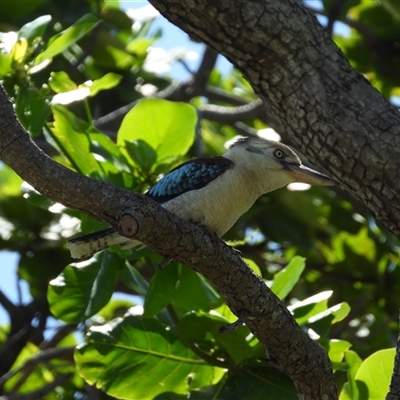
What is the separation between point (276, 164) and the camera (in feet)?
13.4

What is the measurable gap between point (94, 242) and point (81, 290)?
319 mm

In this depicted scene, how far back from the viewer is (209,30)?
3.36 metres

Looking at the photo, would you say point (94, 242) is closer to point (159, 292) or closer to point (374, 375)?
point (159, 292)

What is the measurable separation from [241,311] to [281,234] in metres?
Answer: 2.04

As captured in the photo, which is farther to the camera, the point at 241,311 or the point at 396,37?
the point at 396,37

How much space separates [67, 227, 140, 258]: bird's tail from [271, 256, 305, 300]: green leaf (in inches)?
27.9

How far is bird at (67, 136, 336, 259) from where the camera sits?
11.9ft

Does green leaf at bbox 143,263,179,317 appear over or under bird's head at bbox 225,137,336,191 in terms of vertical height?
under

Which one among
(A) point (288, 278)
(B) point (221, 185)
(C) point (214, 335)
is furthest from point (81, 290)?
(A) point (288, 278)

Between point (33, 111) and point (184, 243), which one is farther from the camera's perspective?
point (33, 111)

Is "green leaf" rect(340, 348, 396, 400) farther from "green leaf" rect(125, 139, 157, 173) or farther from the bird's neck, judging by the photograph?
"green leaf" rect(125, 139, 157, 173)

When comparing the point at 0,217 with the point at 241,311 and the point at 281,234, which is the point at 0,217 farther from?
the point at 241,311

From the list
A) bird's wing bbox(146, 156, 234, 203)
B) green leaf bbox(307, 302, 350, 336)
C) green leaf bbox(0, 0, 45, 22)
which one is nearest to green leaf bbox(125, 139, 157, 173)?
bird's wing bbox(146, 156, 234, 203)

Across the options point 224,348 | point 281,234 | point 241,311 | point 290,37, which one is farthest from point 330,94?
point 281,234
